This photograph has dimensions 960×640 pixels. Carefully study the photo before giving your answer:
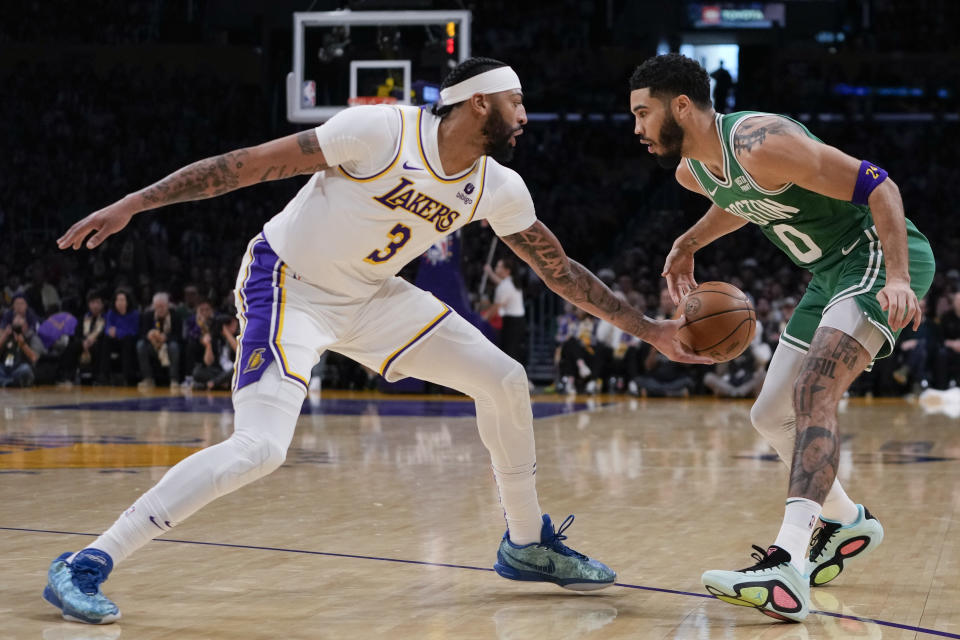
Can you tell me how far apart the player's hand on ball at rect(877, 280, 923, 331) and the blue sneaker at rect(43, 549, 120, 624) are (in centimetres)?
263

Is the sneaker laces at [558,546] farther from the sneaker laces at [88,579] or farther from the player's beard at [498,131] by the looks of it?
the sneaker laces at [88,579]

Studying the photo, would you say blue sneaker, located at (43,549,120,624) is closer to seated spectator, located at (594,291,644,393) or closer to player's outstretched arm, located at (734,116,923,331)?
player's outstretched arm, located at (734,116,923,331)

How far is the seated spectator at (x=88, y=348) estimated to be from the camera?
16.8 metres

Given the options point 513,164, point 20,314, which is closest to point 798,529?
point 20,314

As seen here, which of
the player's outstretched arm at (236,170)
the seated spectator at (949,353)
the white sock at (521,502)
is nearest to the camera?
the player's outstretched arm at (236,170)

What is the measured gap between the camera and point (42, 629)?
3.64 metres

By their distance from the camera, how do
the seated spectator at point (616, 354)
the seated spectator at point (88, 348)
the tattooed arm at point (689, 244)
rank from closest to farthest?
the tattooed arm at point (689, 244) → the seated spectator at point (616, 354) → the seated spectator at point (88, 348)

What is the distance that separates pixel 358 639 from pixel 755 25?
2258 centimetres

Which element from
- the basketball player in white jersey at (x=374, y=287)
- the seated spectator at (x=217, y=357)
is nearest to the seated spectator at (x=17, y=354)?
the seated spectator at (x=217, y=357)

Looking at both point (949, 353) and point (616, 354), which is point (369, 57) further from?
point (949, 353)

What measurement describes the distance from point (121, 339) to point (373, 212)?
13292mm

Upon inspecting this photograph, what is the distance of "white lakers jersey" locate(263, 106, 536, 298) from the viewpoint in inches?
167

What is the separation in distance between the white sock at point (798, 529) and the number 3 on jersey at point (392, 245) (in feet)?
5.29

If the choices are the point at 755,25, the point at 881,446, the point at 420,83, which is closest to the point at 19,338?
the point at 420,83
